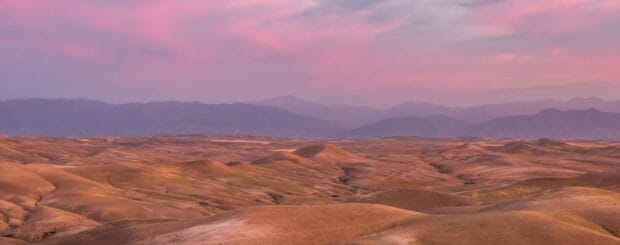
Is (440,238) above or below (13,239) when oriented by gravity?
above

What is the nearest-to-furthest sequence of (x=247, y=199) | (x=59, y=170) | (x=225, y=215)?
(x=225, y=215) < (x=247, y=199) < (x=59, y=170)

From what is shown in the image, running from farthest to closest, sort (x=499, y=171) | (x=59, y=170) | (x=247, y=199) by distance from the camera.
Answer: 1. (x=499, y=171)
2. (x=59, y=170)
3. (x=247, y=199)

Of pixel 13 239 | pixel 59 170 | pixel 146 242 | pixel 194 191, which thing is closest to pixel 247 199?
pixel 194 191

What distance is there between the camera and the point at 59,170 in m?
131

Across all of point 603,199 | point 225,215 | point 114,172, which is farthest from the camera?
point 114,172

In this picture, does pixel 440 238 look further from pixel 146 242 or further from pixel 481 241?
pixel 146 242

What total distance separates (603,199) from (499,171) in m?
126

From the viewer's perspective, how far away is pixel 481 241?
43.4 metres

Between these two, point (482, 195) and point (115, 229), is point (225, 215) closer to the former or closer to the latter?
point (115, 229)

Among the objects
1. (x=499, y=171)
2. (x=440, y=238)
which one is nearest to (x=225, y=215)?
(x=440, y=238)

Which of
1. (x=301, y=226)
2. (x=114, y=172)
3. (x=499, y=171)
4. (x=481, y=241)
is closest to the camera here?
(x=481, y=241)

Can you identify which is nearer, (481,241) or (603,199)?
(481,241)

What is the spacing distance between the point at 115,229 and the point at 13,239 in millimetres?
15719

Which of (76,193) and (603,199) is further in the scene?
(76,193)
